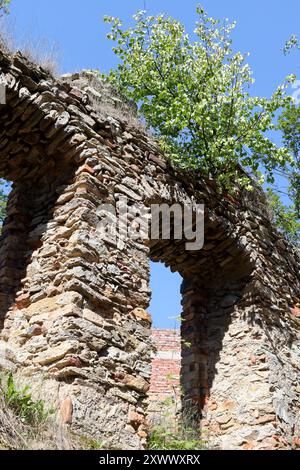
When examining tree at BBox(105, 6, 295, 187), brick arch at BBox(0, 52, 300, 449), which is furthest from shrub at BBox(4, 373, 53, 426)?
tree at BBox(105, 6, 295, 187)

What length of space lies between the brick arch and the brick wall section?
104 inches

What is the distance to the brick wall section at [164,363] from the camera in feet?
32.5

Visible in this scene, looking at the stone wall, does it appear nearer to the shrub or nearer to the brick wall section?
the brick wall section

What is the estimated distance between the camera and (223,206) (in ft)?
21.9

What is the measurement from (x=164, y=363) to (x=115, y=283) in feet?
A: 20.9

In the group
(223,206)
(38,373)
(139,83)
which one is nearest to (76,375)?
(38,373)

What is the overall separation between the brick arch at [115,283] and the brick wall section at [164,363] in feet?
8.69

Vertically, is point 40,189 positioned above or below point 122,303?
above

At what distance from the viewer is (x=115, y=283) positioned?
4793 millimetres

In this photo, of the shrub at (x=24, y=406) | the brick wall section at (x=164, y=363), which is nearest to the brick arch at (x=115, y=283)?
the shrub at (x=24, y=406)

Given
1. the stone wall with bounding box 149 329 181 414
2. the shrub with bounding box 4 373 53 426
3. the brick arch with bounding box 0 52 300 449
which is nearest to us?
the shrub with bounding box 4 373 53 426

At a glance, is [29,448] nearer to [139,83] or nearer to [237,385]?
[237,385]

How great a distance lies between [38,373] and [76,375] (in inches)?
11.9

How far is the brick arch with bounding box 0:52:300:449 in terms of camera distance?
4.24 m
